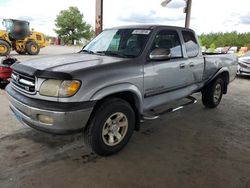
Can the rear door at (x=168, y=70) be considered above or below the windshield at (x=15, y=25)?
below

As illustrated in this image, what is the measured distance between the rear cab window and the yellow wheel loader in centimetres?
1364

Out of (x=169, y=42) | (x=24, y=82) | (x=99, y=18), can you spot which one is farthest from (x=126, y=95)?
(x=99, y=18)

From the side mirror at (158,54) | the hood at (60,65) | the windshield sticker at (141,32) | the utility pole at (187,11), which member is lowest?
the hood at (60,65)

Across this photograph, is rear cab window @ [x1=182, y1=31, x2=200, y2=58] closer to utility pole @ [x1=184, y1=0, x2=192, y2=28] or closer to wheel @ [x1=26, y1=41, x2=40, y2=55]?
utility pole @ [x1=184, y1=0, x2=192, y2=28]

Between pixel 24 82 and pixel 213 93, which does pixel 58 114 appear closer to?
pixel 24 82

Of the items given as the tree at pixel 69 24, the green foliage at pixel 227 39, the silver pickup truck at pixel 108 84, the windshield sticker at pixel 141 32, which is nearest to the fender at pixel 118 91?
the silver pickup truck at pixel 108 84

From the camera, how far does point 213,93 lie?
6.34m

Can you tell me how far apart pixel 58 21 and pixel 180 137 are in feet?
201

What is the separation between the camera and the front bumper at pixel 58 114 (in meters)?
3.26

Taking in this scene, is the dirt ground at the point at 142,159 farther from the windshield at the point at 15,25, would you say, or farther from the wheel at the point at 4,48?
the windshield at the point at 15,25

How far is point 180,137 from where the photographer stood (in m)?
4.67

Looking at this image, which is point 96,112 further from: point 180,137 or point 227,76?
point 227,76

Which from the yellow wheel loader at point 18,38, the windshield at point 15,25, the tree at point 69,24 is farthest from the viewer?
the tree at point 69,24

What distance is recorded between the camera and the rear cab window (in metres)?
5.30
